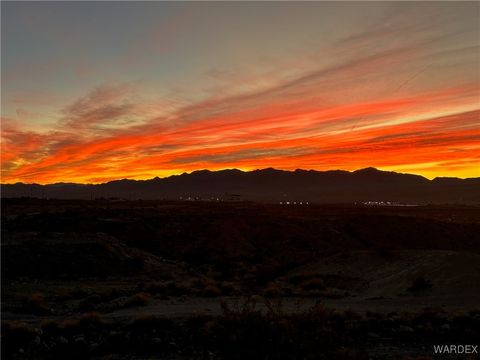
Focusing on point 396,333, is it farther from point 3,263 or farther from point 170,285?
point 3,263

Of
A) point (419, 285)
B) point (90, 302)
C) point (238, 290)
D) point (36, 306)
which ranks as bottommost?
point (238, 290)

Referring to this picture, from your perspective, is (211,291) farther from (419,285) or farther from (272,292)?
(419,285)

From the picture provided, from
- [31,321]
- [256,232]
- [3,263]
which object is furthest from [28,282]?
[256,232]

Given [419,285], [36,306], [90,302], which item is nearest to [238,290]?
[90,302]

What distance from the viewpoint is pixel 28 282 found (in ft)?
91.8

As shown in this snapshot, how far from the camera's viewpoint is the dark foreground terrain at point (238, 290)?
12.9m

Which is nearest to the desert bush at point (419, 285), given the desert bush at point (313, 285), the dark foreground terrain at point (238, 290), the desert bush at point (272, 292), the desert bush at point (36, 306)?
the dark foreground terrain at point (238, 290)

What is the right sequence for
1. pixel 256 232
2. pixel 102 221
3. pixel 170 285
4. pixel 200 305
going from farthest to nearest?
pixel 102 221, pixel 256 232, pixel 170 285, pixel 200 305

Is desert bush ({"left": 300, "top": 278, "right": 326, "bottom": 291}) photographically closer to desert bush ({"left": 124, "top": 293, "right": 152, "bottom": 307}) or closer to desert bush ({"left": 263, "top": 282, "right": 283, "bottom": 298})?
desert bush ({"left": 263, "top": 282, "right": 283, "bottom": 298})

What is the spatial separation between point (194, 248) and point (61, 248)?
13.6 m

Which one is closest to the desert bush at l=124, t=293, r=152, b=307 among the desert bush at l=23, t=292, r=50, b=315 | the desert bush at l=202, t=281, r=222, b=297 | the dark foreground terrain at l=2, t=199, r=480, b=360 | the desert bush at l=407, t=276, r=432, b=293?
the dark foreground terrain at l=2, t=199, r=480, b=360

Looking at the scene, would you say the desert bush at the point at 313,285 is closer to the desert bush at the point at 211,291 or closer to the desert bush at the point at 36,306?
the desert bush at the point at 211,291

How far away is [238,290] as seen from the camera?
2619cm

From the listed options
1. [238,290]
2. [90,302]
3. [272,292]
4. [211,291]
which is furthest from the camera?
[238,290]
